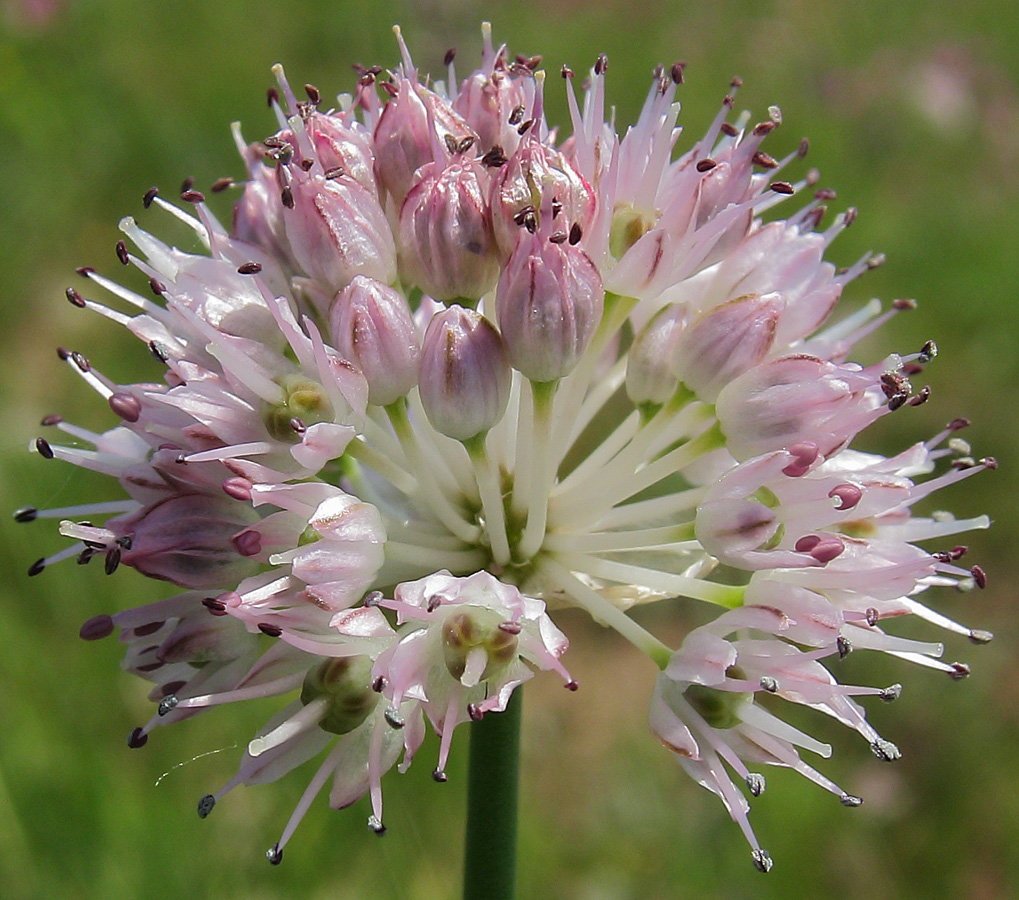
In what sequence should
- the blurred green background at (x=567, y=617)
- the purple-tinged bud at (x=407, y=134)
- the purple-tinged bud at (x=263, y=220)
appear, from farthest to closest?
the blurred green background at (x=567, y=617), the purple-tinged bud at (x=263, y=220), the purple-tinged bud at (x=407, y=134)

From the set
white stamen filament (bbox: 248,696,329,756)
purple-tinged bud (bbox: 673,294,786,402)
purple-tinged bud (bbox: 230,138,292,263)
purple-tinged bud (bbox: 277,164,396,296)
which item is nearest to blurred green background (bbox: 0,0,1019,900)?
white stamen filament (bbox: 248,696,329,756)

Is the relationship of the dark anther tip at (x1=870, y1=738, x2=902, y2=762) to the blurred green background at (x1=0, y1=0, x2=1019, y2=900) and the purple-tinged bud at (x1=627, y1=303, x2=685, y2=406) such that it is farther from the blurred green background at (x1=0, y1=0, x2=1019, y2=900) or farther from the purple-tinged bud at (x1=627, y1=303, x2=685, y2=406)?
the blurred green background at (x1=0, y1=0, x2=1019, y2=900)

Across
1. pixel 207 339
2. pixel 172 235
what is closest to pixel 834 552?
pixel 207 339

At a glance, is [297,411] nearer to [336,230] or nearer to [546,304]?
[336,230]

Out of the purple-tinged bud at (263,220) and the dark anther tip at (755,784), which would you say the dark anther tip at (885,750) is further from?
the purple-tinged bud at (263,220)

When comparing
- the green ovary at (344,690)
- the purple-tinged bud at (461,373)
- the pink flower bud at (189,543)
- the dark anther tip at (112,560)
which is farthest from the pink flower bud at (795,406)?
the dark anther tip at (112,560)

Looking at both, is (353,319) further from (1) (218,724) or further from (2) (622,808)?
(2) (622,808)
